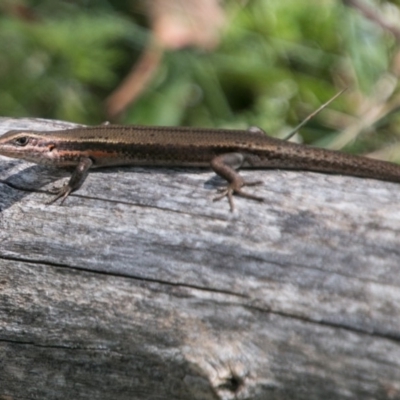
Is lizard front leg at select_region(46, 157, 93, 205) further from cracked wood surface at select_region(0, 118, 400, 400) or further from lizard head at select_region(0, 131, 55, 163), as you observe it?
lizard head at select_region(0, 131, 55, 163)

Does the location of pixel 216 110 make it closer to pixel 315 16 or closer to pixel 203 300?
pixel 315 16

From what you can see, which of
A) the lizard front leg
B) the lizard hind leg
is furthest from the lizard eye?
the lizard hind leg

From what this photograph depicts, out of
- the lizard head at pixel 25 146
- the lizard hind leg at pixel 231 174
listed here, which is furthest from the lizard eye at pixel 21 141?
the lizard hind leg at pixel 231 174

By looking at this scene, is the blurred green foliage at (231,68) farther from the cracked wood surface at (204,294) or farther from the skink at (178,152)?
the cracked wood surface at (204,294)

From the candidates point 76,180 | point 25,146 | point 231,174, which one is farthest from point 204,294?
point 25,146

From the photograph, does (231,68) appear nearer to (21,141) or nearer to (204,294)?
(21,141)

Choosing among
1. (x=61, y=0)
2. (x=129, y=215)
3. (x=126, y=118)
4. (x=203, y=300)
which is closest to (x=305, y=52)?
(x=126, y=118)
